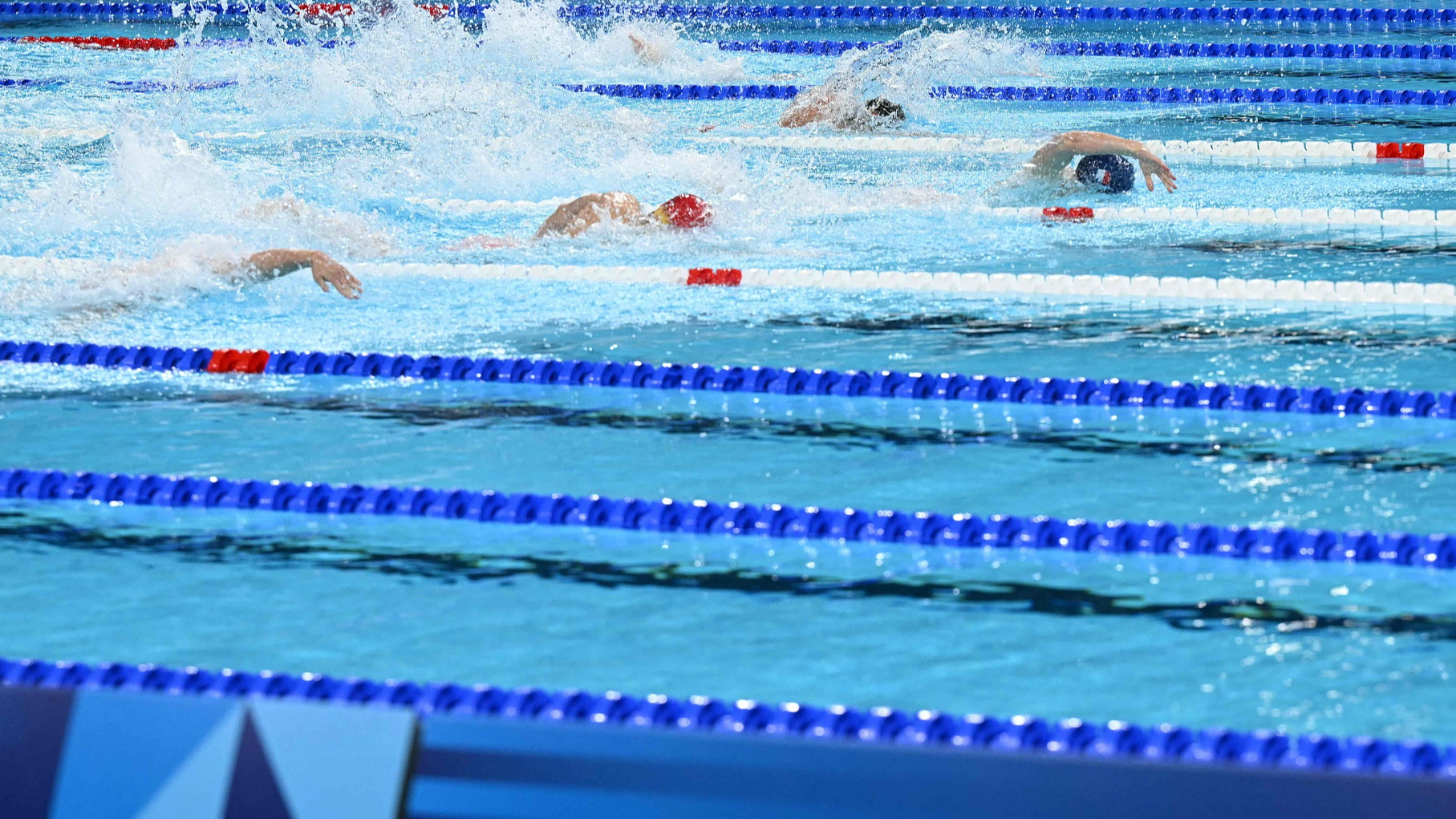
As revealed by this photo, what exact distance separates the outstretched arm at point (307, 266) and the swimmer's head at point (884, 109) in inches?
162

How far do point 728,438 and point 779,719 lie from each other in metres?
1.61

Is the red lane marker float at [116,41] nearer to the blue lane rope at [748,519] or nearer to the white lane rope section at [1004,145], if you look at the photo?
the white lane rope section at [1004,145]

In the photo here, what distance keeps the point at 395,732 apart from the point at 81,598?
1391 mm

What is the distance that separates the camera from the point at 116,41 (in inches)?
436

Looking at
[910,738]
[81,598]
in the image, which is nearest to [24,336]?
[81,598]

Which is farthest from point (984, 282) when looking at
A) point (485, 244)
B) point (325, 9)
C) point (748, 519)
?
point (325, 9)

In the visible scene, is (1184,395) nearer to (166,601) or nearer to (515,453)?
(515,453)

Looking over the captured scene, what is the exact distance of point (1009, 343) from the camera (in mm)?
4840

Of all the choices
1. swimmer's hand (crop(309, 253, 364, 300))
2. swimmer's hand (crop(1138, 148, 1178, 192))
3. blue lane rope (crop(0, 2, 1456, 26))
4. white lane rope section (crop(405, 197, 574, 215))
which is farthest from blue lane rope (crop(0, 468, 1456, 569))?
blue lane rope (crop(0, 2, 1456, 26))

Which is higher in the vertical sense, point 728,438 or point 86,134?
point 86,134

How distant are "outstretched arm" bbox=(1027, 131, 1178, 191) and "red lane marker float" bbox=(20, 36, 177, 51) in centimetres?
634

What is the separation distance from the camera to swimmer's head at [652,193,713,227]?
6.21 metres

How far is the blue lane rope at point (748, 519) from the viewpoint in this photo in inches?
127

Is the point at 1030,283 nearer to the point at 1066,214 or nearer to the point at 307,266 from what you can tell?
the point at 1066,214
